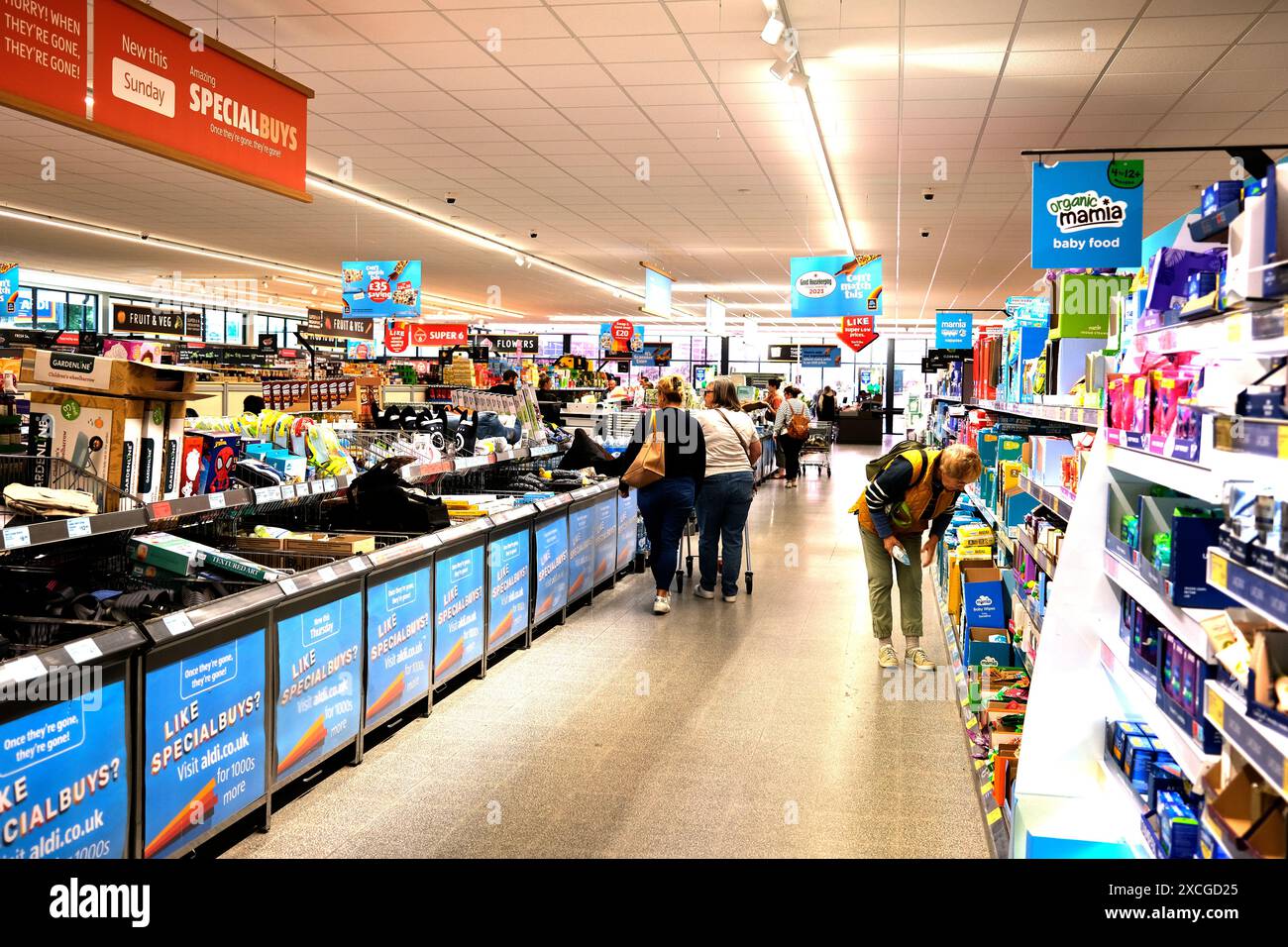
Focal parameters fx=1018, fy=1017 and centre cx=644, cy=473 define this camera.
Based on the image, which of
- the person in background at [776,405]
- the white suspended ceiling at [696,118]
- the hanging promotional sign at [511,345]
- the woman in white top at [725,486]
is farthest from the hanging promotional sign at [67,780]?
the hanging promotional sign at [511,345]

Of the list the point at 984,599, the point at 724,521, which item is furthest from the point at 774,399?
the point at 984,599

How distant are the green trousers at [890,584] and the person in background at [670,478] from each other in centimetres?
159

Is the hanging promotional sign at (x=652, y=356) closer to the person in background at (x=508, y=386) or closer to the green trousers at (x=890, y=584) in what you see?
the person in background at (x=508, y=386)

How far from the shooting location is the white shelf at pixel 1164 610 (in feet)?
6.16

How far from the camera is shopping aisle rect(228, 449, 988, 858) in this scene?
3.55 metres

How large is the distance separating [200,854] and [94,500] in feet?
3.86

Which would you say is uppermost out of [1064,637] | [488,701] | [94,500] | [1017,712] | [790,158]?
[790,158]

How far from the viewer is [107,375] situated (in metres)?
3.37

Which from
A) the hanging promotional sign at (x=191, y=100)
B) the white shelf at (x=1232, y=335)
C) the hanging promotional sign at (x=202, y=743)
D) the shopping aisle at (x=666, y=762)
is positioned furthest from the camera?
the hanging promotional sign at (x=191, y=100)

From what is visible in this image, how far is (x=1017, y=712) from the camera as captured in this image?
3914 millimetres

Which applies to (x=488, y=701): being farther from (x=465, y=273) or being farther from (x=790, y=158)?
(x=465, y=273)

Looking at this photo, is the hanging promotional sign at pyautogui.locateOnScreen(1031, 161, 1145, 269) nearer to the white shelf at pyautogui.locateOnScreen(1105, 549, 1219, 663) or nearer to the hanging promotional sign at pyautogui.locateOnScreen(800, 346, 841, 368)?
the white shelf at pyautogui.locateOnScreen(1105, 549, 1219, 663)

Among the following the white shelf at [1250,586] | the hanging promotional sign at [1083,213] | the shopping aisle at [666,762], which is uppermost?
the hanging promotional sign at [1083,213]

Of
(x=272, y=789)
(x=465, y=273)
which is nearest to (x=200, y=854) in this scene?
(x=272, y=789)
